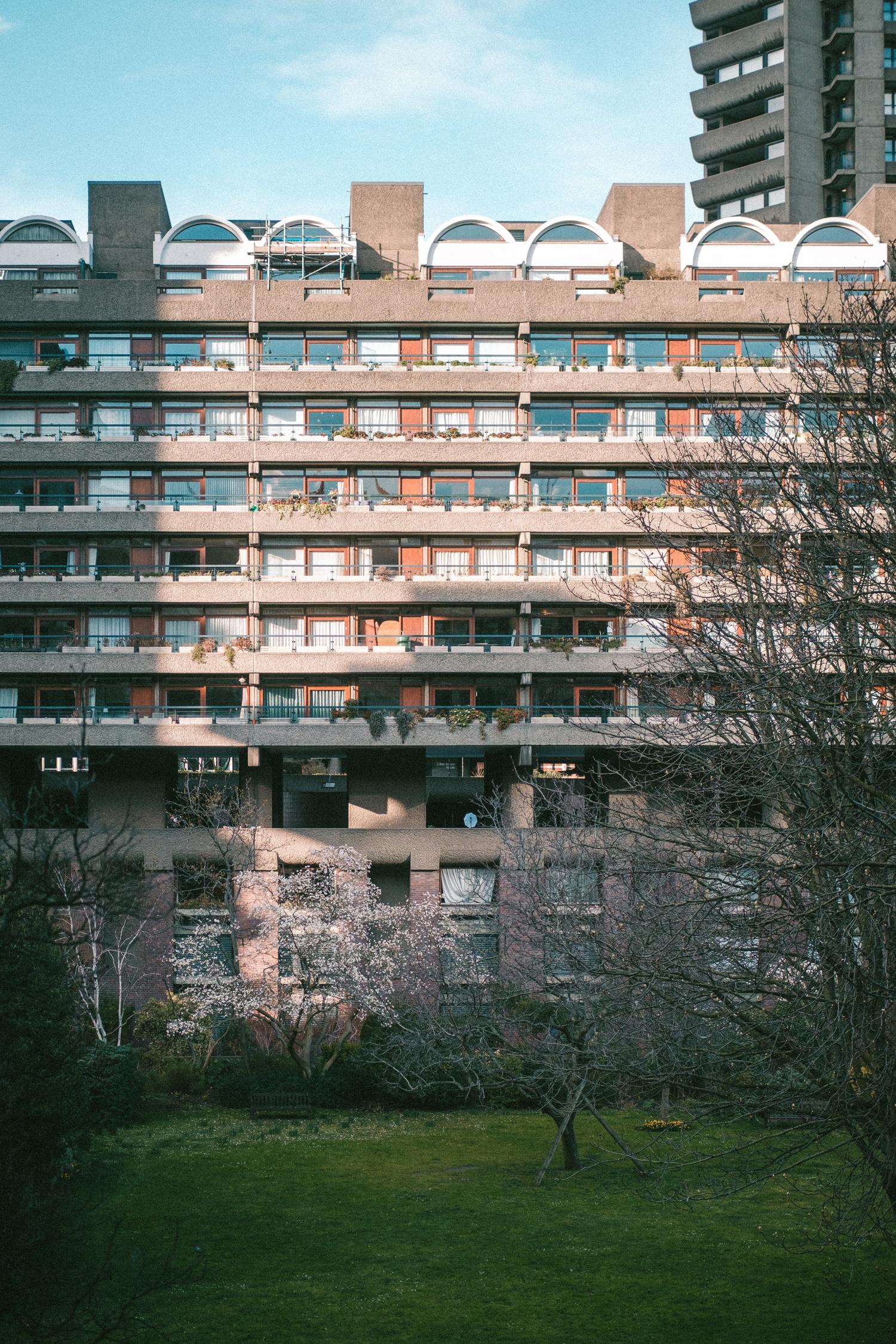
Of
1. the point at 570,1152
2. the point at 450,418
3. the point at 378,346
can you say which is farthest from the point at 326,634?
the point at 570,1152

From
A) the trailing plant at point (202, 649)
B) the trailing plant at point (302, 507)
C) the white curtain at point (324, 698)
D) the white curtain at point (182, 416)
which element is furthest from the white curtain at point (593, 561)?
the white curtain at point (182, 416)

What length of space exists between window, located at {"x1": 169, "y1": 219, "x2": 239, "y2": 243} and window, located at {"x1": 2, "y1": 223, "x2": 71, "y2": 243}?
5.24 metres

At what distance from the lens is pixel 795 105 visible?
101938 mm

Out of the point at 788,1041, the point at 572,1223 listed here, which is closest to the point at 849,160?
the point at 572,1223

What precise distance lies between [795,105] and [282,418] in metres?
58.0

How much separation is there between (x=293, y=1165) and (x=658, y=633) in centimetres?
2160

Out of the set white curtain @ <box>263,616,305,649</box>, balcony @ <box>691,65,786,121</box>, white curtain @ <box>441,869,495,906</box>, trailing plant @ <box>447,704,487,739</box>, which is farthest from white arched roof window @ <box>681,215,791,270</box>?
balcony @ <box>691,65,786,121</box>

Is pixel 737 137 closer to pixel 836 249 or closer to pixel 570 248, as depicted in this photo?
pixel 836 249

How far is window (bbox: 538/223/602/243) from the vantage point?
64.8 metres

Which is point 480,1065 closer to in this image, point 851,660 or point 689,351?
point 851,660

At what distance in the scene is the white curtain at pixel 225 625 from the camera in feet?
200

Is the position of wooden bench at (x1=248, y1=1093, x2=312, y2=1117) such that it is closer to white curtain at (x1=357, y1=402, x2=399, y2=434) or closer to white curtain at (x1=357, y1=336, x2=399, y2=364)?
white curtain at (x1=357, y1=402, x2=399, y2=434)

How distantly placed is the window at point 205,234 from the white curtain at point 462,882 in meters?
29.3

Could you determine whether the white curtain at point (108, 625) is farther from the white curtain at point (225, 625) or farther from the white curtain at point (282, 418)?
the white curtain at point (282, 418)
